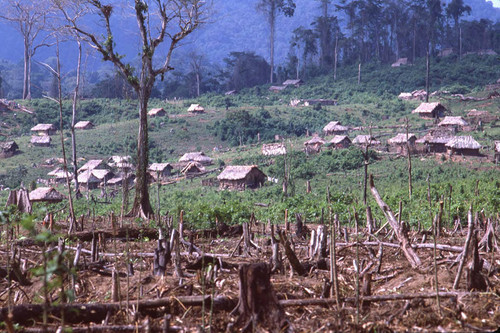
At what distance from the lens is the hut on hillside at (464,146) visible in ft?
93.4

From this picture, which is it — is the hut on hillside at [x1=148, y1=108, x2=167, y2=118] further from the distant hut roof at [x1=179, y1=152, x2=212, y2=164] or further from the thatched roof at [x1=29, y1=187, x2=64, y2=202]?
the thatched roof at [x1=29, y1=187, x2=64, y2=202]

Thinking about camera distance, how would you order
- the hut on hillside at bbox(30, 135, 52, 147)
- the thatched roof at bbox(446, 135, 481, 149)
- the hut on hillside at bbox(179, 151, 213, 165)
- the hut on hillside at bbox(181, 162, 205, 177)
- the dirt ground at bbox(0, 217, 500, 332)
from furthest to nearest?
the hut on hillside at bbox(30, 135, 52, 147)
the hut on hillside at bbox(179, 151, 213, 165)
the hut on hillside at bbox(181, 162, 205, 177)
the thatched roof at bbox(446, 135, 481, 149)
the dirt ground at bbox(0, 217, 500, 332)

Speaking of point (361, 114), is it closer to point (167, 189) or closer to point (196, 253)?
point (167, 189)

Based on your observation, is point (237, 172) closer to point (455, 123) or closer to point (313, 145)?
point (313, 145)

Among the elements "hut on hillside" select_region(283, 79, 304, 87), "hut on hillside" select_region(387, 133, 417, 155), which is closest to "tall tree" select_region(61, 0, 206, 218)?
"hut on hillside" select_region(387, 133, 417, 155)

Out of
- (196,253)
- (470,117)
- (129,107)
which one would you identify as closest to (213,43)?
(129,107)

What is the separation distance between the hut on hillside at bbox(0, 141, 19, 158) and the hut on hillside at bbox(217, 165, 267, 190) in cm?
1687

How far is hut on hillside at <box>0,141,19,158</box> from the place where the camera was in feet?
119

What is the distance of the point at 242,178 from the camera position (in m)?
28.4

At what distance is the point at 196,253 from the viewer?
5.77m

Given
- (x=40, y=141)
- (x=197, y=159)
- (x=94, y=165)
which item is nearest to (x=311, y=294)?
(x=197, y=159)

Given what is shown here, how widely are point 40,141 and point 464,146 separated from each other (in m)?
29.8

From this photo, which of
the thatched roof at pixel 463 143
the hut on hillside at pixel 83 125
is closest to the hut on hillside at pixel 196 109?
the hut on hillside at pixel 83 125

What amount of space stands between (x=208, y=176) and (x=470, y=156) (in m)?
15.5
